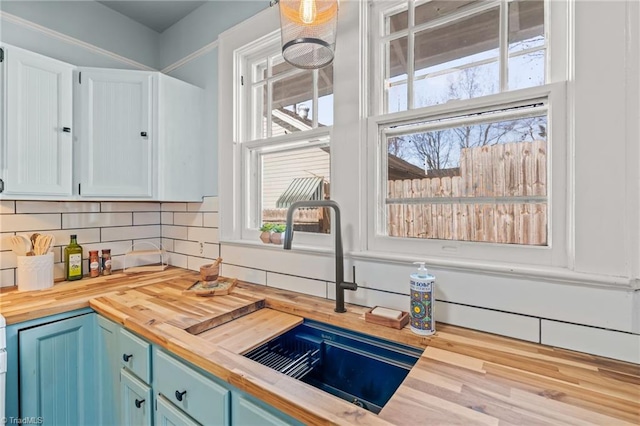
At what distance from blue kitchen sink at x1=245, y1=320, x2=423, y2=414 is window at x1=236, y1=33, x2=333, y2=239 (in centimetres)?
53

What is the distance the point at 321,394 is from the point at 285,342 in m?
0.51

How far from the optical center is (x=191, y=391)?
0.98m

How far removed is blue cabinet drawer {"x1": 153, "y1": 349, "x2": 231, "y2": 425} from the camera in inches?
35.3

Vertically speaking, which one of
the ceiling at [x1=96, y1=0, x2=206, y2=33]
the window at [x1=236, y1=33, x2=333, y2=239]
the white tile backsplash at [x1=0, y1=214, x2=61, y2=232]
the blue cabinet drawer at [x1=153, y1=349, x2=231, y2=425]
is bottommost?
the blue cabinet drawer at [x1=153, y1=349, x2=231, y2=425]

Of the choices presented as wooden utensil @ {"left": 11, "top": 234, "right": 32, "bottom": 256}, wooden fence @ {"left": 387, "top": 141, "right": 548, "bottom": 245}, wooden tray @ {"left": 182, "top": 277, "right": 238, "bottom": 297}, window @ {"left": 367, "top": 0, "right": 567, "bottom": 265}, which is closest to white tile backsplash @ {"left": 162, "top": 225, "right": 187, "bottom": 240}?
wooden tray @ {"left": 182, "top": 277, "right": 238, "bottom": 297}

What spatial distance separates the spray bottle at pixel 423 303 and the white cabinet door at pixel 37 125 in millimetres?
1854

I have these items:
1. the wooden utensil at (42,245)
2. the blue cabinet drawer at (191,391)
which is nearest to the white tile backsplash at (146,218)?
the wooden utensil at (42,245)

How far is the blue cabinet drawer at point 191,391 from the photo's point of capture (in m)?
0.90

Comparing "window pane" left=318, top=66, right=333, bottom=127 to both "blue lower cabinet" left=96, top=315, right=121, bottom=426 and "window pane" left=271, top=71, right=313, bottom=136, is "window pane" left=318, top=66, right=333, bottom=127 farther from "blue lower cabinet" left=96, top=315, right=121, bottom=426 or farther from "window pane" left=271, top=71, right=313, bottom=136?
"blue lower cabinet" left=96, top=315, right=121, bottom=426

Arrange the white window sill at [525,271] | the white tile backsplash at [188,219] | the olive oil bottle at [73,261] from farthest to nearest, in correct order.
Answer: the white tile backsplash at [188,219], the olive oil bottle at [73,261], the white window sill at [525,271]

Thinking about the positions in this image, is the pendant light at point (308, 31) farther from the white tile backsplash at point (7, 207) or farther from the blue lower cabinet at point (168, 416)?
the white tile backsplash at point (7, 207)

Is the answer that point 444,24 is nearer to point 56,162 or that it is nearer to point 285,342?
point 285,342

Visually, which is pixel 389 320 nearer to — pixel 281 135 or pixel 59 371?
pixel 281 135

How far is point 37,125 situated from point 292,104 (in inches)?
51.5
